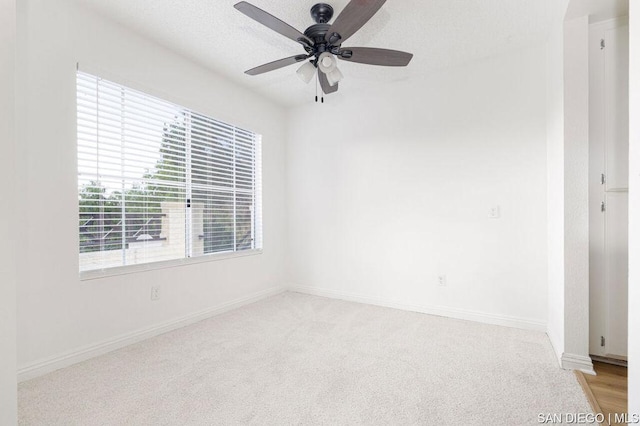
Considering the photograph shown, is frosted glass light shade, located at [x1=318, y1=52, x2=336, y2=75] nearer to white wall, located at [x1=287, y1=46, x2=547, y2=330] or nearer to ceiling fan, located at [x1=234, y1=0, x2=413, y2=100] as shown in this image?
ceiling fan, located at [x1=234, y1=0, x2=413, y2=100]

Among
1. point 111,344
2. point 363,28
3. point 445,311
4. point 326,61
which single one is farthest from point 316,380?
point 363,28

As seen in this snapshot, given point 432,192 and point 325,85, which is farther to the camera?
point 432,192

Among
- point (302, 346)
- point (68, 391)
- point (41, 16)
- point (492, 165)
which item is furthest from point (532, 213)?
point (41, 16)

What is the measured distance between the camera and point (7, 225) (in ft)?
3.72

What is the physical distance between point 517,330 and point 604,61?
87.5 inches

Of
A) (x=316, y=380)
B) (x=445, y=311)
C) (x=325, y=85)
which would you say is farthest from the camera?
(x=445, y=311)

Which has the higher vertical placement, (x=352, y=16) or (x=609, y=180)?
(x=352, y=16)

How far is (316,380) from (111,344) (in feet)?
5.52

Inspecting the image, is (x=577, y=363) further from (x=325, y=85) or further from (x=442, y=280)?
(x=325, y=85)

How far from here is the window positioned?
239 cm

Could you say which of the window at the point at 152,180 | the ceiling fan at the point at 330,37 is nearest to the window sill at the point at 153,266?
the window at the point at 152,180
